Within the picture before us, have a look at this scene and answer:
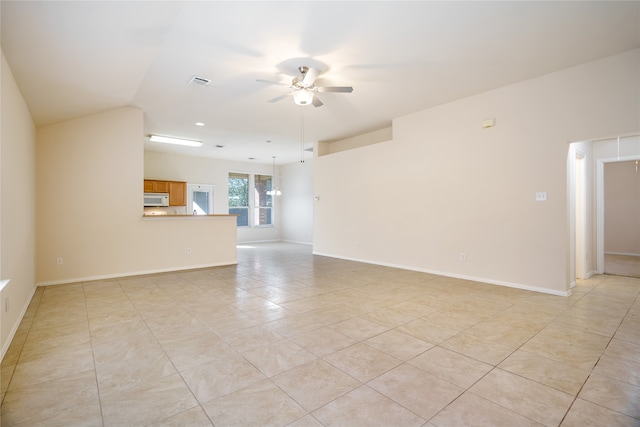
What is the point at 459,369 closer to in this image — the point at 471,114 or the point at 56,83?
the point at 471,114

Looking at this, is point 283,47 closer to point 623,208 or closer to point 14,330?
point 14,330

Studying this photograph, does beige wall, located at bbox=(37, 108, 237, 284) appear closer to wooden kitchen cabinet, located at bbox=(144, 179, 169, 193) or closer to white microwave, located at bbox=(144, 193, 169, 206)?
white microwave, located at bbox=(144, 193, 169, 206)

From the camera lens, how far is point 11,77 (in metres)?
2.78

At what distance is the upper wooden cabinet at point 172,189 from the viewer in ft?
26.7

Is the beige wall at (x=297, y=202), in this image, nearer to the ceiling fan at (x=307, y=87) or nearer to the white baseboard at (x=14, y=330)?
the ceiling fan at (x=307, y=87)

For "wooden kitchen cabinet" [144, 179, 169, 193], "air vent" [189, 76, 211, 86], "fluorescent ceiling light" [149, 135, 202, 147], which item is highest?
"air vent" [189, 76, 211, 86]

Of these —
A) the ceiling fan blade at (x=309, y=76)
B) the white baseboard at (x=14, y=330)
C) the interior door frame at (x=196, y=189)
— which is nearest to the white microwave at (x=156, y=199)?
the interior door frame at (x=196, y=189)

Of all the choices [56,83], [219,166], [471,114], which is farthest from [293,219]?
[56,83]

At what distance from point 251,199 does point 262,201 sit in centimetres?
47

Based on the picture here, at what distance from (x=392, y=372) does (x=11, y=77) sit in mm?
4181

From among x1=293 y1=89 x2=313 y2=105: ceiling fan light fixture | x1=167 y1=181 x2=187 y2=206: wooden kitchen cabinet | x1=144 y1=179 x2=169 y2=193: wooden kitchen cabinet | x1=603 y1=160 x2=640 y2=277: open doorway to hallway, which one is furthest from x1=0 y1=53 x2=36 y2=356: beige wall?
x1=603 y1=160 x2=640 y2=277: open doorway to hallway

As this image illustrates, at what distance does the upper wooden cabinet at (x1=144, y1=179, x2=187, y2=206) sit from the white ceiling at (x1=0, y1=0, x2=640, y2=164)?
3714 mm

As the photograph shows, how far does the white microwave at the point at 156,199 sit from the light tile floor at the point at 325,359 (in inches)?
168

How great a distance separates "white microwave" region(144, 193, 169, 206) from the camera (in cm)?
797
